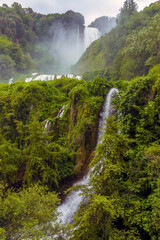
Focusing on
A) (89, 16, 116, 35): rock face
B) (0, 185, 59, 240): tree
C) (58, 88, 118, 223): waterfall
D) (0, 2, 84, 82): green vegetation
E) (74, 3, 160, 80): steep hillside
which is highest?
(89, 16, 116, 35): rock face

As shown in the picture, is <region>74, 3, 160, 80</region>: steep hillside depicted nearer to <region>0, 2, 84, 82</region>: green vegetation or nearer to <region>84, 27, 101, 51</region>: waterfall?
<region>0, 2, 84, 82</region>: green vegetation

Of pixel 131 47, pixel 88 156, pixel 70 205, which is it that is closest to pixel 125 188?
pixel 70 205


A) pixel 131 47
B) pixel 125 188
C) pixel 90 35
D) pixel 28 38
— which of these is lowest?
pixel 125 188

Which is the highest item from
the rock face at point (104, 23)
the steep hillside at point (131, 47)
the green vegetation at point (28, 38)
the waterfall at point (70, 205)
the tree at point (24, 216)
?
the rock face at point (104, 23)

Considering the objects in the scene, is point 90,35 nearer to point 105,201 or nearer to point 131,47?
point 131,47

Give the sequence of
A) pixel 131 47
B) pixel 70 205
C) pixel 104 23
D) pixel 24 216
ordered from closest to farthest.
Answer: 1. pixel 24 216
2. pixel 70 205
3. pixel 131 47
4. pixel 104 23

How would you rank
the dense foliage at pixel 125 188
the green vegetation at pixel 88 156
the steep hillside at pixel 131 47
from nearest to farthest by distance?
the dense foliage at pixel 125 188 < the green vegetation at pixel 88 156 < the steep hillside at pixel 131 47

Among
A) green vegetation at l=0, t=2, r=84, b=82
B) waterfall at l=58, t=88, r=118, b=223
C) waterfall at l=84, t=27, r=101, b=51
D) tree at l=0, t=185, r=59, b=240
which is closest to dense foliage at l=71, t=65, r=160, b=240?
tree at l=0, t=185, r=59, b=240

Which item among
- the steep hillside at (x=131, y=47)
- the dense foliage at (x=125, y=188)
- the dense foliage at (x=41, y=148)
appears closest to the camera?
the dense foliage at (x=125, y=188)

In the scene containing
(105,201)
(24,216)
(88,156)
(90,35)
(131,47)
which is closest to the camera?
(105,201)

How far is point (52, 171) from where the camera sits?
11.4 metres

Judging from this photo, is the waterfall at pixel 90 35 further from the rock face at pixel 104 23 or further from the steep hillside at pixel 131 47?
the steep hillside at pixel 131 47

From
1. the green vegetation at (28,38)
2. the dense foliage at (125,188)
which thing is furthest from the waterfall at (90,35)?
the dense foliage at (125,188)

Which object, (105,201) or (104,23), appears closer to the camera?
(105,201)
